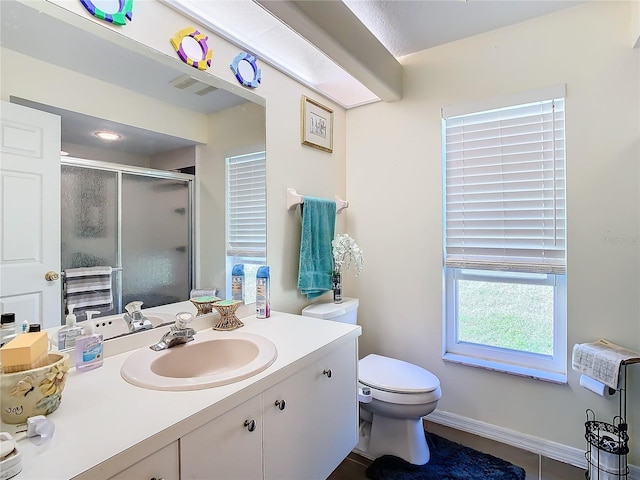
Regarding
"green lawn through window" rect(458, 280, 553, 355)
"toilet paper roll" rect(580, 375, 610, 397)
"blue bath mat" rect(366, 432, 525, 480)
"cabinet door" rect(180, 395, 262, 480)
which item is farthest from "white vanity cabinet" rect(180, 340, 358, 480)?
"toilet paper roll" rect(580, 375, 610, 397)

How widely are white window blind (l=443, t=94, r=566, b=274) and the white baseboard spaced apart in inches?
35.6

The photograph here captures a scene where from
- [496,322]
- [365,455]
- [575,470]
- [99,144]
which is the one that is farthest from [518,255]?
[99,144]

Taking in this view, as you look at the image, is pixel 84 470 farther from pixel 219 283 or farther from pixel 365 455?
pixel 365 455

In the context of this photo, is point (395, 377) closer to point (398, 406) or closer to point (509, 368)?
point (398, 406)

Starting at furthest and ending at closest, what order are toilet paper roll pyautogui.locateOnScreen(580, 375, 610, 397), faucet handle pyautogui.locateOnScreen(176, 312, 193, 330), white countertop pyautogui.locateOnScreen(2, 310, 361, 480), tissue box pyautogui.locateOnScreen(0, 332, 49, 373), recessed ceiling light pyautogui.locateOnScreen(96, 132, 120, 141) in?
toilet paper roll pyautogui.locateOnScreen(580, 375, 610, 397) → faucet handle pyautogui.locateOnScreen(176, 312, 193, 330) → recessed ceiling light pyautogui.locateOnScreen(96, 132, 120, 141) → tissue box pyautogui.locateOnScreen(0, 332, 49, 373) → white countertop pyautogui.locateOnScreen(2, 310, 361, 480)

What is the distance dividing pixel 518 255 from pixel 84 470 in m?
1.98

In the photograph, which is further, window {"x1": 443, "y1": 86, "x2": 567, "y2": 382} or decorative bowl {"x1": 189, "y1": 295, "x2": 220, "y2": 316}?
window {"x1": 443, "y1": 86, "x2": 567, "y2": 382}

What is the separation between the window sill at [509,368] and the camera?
1.72m

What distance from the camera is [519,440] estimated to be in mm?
1801

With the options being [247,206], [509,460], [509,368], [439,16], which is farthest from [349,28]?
[509,460]

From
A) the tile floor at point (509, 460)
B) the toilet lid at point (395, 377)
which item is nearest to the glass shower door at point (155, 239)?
the toilet lid at point (395, 377)

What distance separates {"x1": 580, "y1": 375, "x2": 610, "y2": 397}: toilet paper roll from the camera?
1.50 meters

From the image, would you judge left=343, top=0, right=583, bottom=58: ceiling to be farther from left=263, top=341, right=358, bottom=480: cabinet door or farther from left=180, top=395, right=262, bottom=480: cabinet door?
left=180, top=395, right=262, bottom=480: cabinet door

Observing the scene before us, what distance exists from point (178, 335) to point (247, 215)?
2.22ft
